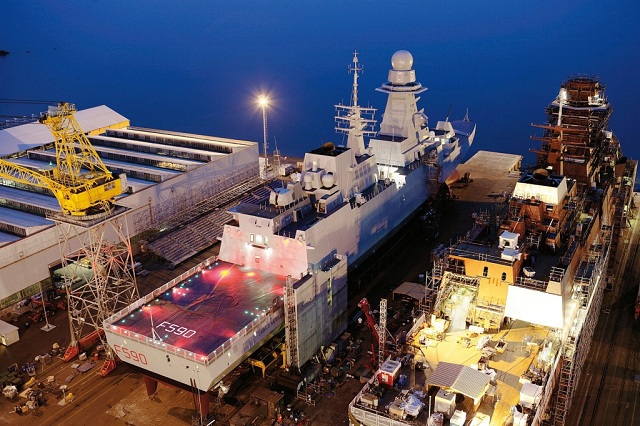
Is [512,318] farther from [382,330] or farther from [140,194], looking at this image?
[140,194]

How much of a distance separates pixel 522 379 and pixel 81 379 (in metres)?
20.2

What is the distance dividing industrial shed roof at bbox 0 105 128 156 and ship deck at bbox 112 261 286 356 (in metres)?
29.1

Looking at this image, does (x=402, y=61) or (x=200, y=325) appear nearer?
(x=200, y=325)

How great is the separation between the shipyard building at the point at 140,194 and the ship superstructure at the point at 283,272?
5957 millimetres

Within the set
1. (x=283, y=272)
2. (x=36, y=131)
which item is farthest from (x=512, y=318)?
(x=36, y=131)

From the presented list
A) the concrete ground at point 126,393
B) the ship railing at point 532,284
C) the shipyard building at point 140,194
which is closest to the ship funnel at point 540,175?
the ship railing at point 532,284

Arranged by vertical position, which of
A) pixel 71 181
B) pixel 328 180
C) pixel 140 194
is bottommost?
pixel 140 194

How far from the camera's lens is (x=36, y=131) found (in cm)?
5447

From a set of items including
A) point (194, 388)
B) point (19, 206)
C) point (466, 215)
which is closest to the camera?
point (194, 388)

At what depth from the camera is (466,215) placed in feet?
147

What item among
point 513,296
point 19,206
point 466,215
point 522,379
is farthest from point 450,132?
point 19,206

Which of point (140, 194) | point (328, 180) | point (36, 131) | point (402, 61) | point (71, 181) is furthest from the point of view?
point (36, 131)

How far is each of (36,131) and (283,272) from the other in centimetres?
3663

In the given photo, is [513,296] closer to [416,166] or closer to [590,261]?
[590,261]
